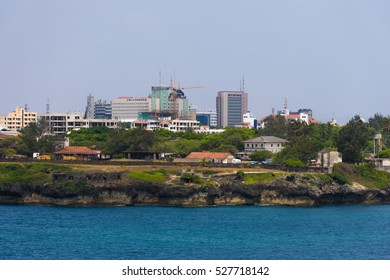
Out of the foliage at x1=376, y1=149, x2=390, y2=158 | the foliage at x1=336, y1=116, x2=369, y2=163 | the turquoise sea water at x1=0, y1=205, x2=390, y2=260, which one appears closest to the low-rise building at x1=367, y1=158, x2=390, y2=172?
the foliage at x1=336, y1=116, x2=369, y2=163

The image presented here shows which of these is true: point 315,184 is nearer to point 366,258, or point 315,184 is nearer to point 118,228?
point 118,228

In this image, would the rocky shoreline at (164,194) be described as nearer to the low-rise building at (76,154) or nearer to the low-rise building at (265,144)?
the low-rise building at (76,154)

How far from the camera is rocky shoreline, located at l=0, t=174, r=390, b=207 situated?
112125 mm

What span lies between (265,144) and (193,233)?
67.5 m

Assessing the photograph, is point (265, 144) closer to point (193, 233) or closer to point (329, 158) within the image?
point (329, 158)

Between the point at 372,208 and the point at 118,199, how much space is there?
3045cm

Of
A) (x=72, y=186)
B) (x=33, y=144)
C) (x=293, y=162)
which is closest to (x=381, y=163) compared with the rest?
(x=293, y=162)

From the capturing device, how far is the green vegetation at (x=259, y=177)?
11632 centimetres

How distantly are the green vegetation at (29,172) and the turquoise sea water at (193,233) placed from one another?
6.28m

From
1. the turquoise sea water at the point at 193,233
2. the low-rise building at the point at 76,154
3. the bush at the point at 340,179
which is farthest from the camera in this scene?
the low-rise building at the point at 76,154

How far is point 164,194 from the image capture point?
11294 centimetres

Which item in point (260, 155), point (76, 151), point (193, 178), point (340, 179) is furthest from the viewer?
point (260, 155)

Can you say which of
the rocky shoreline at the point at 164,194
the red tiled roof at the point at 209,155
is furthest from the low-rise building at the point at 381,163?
the rocky shoreline at the point at 164,194

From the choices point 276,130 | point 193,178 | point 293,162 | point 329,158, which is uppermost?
point 276,130
